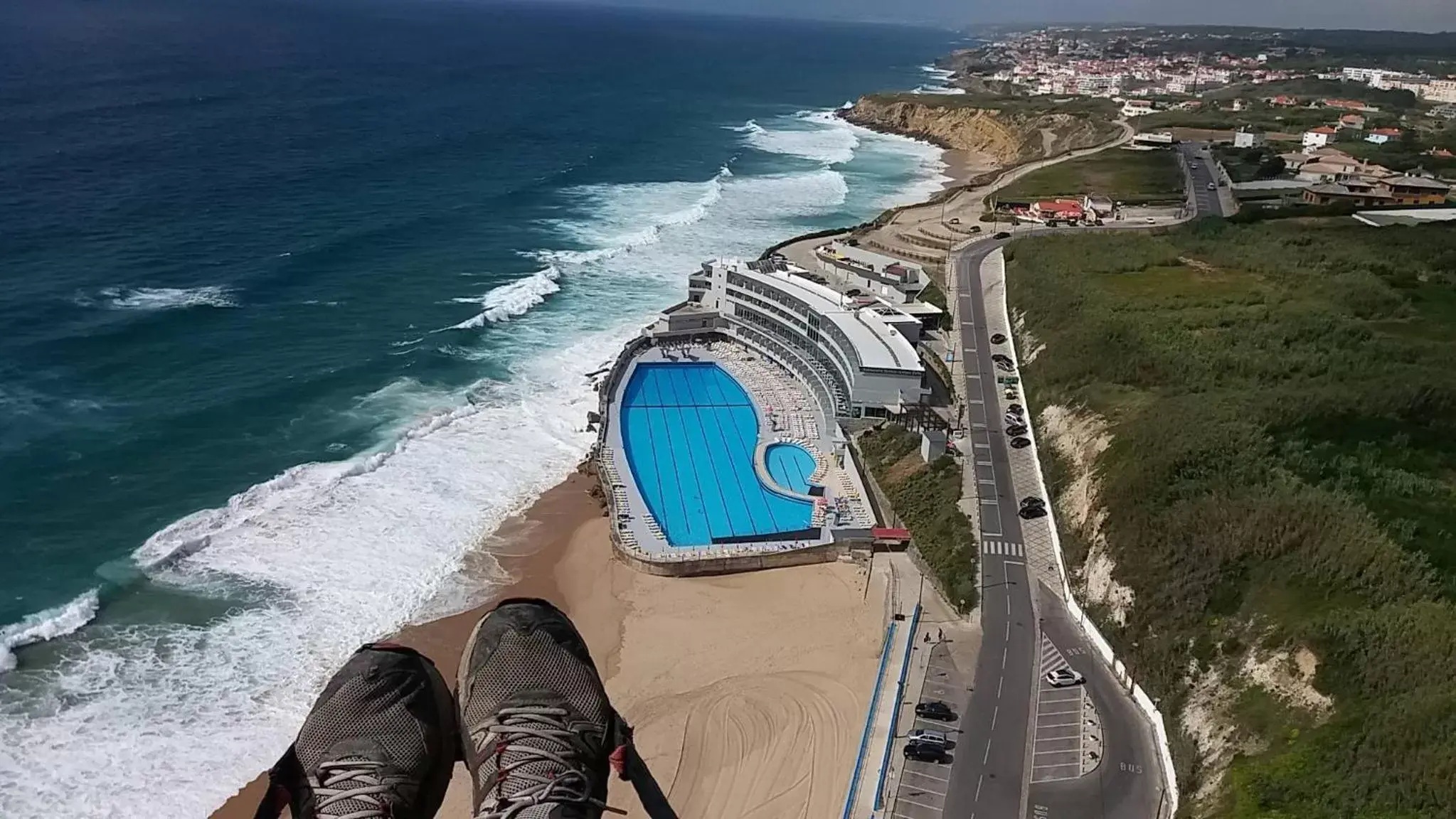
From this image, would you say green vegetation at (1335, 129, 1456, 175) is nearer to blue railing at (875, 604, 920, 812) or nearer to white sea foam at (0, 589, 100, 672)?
blue railing at (875, 604, 920, 812)

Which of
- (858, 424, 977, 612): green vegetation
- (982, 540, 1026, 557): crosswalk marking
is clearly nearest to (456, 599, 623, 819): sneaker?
(858, 424, 977, 612): green vegetation

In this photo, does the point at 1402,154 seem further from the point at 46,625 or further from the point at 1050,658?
the point at 46,625

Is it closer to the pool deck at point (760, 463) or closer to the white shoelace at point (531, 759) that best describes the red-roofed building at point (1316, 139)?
the pool deck at point (760, 463)

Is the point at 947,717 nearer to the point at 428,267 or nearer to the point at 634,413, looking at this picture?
the point at 634,413

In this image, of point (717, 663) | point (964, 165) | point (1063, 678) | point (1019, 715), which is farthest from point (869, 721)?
point (964, 165)

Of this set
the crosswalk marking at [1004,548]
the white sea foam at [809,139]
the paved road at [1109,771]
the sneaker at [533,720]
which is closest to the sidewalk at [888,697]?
the crosswalk marking at [1004,548]

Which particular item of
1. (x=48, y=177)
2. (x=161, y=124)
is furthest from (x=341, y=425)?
(x=161, y=124)
